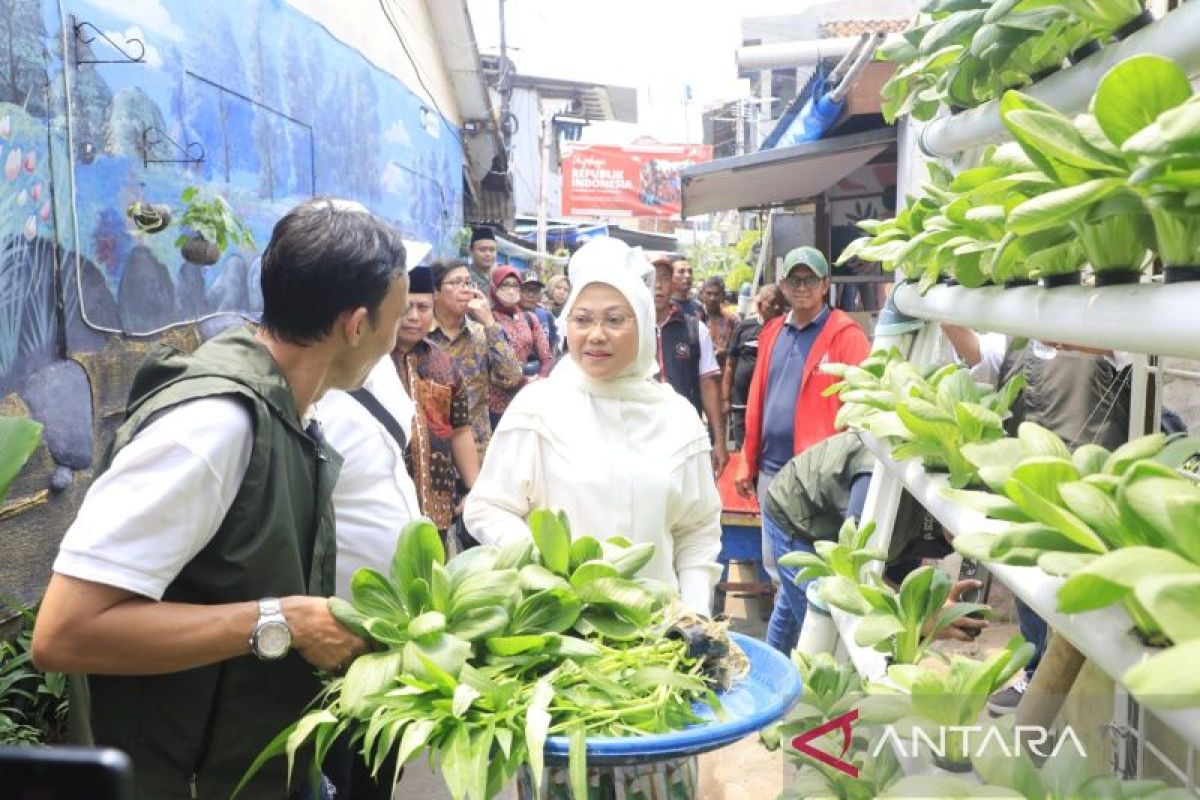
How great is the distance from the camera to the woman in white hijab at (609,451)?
2729 millimetres

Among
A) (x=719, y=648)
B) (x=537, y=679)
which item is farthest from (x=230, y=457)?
(x=719, y=648)

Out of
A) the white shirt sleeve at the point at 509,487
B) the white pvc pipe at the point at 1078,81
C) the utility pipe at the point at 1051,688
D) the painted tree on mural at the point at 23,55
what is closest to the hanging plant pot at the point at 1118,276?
the white pvc pipe at the point at 1078,81

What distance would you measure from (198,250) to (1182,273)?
15.2 feet

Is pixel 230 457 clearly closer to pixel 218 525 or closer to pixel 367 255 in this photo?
pixel 218 525

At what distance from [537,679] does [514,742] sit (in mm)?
147

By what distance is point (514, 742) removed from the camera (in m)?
1.49

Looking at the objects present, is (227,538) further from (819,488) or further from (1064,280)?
(819,488)

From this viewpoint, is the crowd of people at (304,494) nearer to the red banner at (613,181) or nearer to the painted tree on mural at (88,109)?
the painted tree on mural at (88,109)

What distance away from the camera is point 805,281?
5105 millimetres

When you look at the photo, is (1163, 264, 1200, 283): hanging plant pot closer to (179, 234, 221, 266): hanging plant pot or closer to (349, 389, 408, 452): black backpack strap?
(349, 389, 408, 452): black backpack strap

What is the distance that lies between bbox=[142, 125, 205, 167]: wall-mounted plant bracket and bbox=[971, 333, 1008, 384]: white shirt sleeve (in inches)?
147

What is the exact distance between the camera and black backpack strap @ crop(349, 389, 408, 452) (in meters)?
2.54

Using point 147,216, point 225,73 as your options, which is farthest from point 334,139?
point 147,216

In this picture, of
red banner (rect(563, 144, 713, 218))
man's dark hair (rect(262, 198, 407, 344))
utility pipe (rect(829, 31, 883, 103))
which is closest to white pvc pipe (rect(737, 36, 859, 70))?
utility pipe (rect(829, 31, 883, 103))
